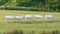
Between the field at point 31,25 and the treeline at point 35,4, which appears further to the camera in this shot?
the treeline at point 35,4

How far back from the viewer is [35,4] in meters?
9.91

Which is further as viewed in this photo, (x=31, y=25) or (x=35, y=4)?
(x=35, y=4)

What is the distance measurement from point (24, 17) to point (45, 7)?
200 cm

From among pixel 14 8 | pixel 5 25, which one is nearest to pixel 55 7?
pixel 14 8

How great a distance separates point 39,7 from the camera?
32.3 feet

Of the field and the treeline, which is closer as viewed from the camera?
the field

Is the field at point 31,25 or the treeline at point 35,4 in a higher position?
the treeline at point 35,4

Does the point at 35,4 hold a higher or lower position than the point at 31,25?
higher

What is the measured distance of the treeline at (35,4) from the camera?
9.73 m

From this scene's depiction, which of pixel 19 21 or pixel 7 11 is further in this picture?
pixel 7 11

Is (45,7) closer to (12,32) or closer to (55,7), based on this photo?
(55,7)

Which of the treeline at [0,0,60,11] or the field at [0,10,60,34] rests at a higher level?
the treeline at [0,0,60,11]

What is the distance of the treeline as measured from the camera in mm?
9734

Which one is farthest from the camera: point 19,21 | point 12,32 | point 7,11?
point 7,11
